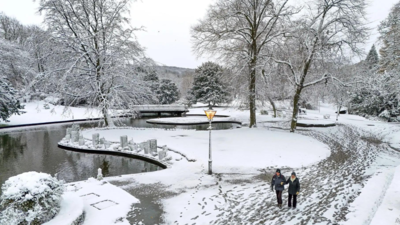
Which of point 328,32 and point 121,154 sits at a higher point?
point 328,32

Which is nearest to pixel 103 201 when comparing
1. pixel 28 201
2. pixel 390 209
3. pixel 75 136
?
pixel 28 201

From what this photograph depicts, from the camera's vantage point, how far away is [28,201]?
567 centimetres

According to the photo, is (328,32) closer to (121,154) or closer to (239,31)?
(239,31)

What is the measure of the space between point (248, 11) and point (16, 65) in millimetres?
37577

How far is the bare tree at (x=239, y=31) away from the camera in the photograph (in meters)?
20.4

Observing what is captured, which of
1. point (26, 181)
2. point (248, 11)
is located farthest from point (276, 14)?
point (26, 181)

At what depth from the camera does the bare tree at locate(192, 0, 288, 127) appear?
20391 millimetres

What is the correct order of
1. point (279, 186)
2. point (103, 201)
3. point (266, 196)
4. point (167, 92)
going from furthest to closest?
point (167, 92)
point (266, 196)
point (103, 201)
point (279, 186)

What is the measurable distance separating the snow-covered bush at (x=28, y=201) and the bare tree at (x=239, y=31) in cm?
1703

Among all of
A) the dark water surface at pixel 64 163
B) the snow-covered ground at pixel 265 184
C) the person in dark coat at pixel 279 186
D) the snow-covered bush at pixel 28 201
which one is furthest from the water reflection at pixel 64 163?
the person in dark coat at pixel 279 186

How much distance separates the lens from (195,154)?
13.5 m

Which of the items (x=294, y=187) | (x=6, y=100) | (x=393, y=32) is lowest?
(x=294, y=187)

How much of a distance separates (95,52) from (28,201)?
17.9 m

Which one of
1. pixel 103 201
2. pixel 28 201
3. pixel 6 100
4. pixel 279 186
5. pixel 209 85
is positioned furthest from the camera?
pixel 209 85
